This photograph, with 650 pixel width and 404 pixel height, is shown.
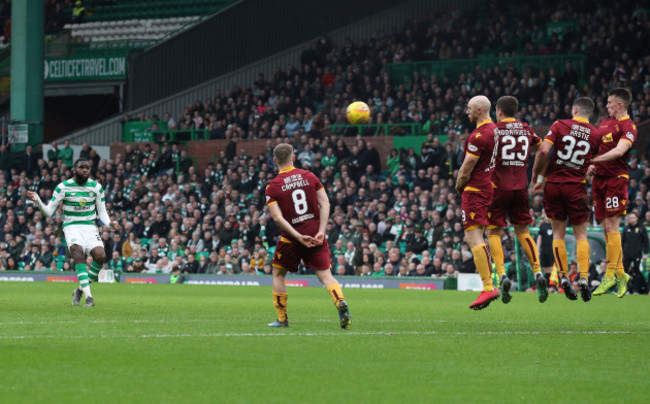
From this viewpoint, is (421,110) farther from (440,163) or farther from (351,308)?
(351,308)

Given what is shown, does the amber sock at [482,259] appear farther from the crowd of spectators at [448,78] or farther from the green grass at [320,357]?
the crowd of spectators at [448,78]

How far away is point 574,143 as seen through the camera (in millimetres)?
13195

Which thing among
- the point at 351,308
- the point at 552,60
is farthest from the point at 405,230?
the point at 351,308

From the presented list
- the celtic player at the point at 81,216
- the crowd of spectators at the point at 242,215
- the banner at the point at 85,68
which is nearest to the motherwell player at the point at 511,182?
the celtic player at the point at 81,216

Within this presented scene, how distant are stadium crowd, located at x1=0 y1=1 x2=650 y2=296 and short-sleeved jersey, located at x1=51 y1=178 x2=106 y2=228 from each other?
1147cm

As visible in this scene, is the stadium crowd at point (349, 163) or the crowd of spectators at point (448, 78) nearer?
the stadium crowd at point (349, 163)

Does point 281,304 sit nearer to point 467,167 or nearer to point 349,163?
point 467,167

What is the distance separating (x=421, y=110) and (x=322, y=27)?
35.6 ft

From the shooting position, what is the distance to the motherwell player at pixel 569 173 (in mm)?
13156

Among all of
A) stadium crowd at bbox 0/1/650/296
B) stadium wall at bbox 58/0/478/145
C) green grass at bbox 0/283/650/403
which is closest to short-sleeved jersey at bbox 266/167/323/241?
green grass at bbox 0/283/650/403

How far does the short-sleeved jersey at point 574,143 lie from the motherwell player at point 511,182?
9.8 inches

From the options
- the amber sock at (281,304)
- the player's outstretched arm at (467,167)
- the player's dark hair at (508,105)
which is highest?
the player's dark hair at (508,105)

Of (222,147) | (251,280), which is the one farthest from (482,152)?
(222,147)

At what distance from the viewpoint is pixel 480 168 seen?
1273cm
